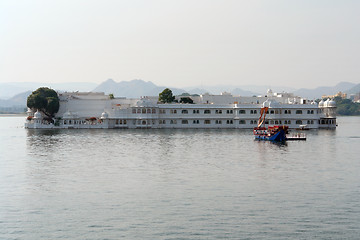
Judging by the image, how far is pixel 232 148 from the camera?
229ft

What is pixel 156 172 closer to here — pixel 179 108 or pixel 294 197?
pixel 294 197

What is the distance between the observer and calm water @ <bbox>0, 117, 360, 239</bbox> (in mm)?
26172

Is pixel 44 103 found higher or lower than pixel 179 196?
higher

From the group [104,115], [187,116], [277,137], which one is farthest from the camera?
[187,116]

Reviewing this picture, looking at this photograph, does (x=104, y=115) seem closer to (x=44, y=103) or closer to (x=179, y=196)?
(x=44, y=103)

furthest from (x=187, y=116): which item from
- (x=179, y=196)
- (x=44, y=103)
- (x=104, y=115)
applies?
(x=179, y=196)

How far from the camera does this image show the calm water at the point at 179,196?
26172 millimetres

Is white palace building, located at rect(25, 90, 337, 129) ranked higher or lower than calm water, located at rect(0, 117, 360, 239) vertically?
higher

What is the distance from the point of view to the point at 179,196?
3412 cm

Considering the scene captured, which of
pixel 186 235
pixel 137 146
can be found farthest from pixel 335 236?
pixel 137 146

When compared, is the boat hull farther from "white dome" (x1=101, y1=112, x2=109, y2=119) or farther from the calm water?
"white dome" (x1=101, y1=112, x2=109, y2=119)

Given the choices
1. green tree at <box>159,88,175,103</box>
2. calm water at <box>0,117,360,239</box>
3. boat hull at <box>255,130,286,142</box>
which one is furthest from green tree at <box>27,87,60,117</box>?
calm water at <box>0,117,360,239</box>

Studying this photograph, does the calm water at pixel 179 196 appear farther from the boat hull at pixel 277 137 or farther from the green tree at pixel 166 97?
the green tree at pixel 166 97

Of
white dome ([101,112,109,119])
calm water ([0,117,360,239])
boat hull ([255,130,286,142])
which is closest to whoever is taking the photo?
calm water ([0,117,360,239])
